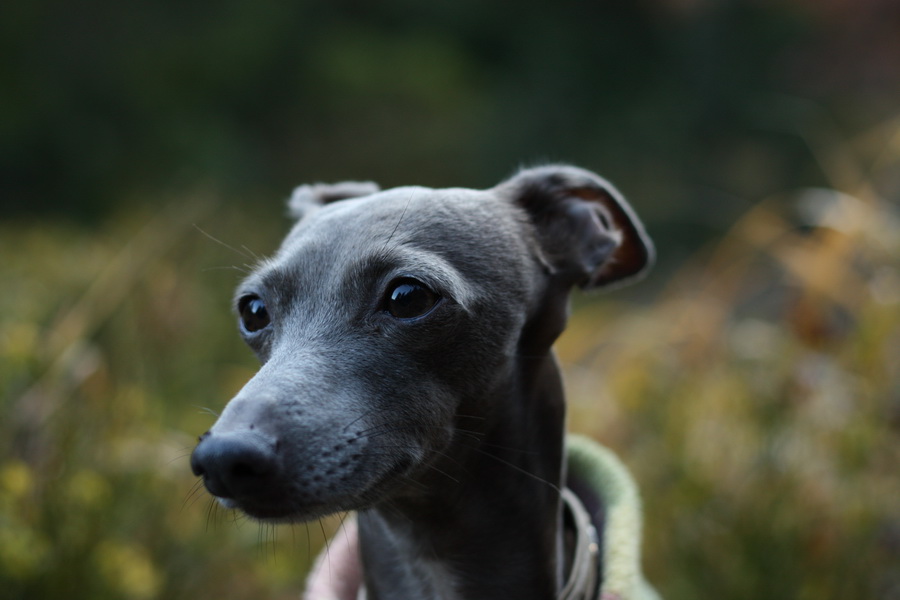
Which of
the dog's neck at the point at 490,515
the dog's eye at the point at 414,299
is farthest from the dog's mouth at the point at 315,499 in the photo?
the dog's eye at the point at 414,299

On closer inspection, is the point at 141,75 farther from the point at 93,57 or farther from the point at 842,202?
the point at 842,202

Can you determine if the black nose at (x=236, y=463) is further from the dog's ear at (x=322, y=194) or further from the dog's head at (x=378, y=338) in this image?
the dog's ear at (x=322, y=194)

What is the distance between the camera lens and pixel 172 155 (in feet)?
35.4

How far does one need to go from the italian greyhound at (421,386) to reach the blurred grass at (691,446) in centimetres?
82

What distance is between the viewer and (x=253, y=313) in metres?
2.04

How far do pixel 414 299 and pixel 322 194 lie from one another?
847mm

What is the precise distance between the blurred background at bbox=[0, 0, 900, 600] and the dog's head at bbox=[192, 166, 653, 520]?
0.47 metres

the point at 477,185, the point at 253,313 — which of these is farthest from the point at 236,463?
the point at 477,185

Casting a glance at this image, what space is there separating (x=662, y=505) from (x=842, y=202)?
1.62m

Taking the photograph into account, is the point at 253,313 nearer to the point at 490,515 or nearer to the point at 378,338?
the point at 378,338

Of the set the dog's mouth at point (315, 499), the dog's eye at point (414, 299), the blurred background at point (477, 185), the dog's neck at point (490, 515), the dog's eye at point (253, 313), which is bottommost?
the blurred background at point (477, 185)

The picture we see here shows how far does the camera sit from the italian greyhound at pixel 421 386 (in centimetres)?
165

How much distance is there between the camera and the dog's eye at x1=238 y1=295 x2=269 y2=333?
202 centimetres

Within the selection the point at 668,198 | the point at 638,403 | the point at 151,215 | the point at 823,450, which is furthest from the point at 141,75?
the point at 823,450
